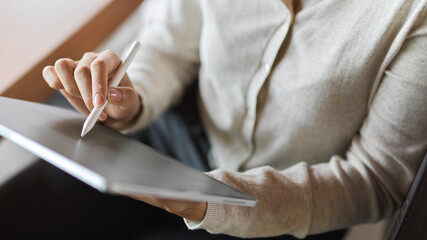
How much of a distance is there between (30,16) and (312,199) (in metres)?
0.57

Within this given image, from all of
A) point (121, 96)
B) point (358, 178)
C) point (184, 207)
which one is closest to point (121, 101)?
point (121, 96)

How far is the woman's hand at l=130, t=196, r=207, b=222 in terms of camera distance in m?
0.40

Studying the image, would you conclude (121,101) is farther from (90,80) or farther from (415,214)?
(415,214)

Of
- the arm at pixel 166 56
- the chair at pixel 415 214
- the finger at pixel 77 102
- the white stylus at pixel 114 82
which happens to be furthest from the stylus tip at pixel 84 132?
the chair at pixel 415 214

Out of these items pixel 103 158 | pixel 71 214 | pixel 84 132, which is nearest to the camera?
pixel 103 158

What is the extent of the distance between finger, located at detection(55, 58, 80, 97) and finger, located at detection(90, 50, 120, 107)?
0.13 ft

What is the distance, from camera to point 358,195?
52 cm

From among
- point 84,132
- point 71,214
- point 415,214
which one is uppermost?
point 84,132

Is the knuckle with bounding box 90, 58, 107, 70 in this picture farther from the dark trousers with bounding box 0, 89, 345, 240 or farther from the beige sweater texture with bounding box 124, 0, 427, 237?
the dark trousers with bounding box 0, 89, 345, 240

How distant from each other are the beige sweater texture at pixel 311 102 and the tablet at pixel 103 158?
10 centimetres

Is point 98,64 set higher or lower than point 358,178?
higher

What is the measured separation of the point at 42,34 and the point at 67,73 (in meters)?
0.20

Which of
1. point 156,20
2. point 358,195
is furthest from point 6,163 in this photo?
point 358,195

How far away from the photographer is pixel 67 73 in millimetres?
468
